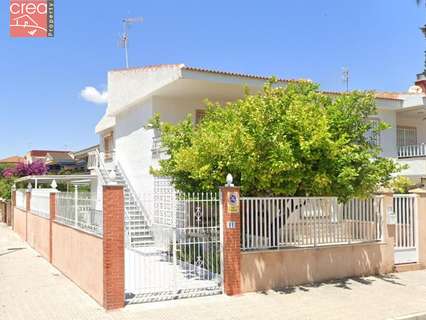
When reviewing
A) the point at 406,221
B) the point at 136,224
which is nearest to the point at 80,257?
the point at 136,224

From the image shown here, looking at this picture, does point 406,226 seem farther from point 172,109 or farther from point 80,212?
point 172,109

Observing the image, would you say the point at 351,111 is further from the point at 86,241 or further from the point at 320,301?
the point at 86,241

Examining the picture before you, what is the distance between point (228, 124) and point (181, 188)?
2.38 m

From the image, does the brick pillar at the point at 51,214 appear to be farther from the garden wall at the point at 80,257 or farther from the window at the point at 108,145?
the window at the point at 108,145

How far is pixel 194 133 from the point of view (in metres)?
12.9

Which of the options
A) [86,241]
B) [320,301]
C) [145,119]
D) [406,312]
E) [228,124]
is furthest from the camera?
[145,119]

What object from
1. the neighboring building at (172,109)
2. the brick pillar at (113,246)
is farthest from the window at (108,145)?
the brick pillar at (113,246)

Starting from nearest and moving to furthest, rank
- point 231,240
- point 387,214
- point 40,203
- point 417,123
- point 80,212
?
1. point 231,240
2. point 80,212
3. point 387,214
4. point 40,203
5. point 417,123

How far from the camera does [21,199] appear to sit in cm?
2348

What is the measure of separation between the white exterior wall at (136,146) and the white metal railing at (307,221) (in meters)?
7.34

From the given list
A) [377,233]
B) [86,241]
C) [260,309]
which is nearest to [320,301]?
[260,309]

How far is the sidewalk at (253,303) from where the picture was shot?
8.69 m

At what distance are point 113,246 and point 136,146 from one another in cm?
1064

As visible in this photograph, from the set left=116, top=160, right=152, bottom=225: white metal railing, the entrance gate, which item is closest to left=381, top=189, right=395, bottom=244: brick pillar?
the entrance gate
